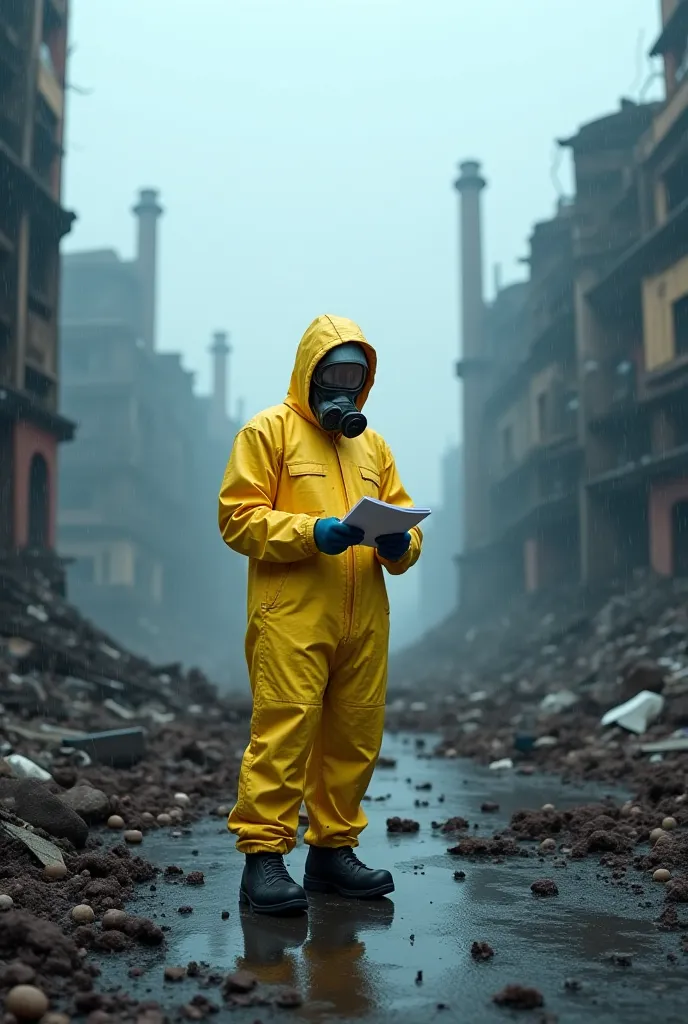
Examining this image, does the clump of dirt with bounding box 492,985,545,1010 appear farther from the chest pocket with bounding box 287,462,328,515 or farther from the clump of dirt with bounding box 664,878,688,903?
the chest pocket with bounding box 287,462,328,515

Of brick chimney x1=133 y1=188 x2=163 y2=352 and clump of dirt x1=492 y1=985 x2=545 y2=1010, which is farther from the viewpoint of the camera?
brick chimney x1=133 y1=188 x2=163 y2=352

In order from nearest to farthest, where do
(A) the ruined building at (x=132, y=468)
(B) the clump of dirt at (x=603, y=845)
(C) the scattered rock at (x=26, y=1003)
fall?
(C) the scattered rock at (x=26, y=1003)
(B) the clump of dirt at (x=603, y=845)
(A) the ruined building at (x=132, y=468)

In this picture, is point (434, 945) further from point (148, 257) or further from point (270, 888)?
point (148, 257)

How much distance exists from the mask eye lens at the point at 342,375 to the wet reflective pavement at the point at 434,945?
74.9 inches

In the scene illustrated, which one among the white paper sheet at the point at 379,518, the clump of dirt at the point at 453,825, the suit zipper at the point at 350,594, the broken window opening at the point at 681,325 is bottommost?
the clump of dirt at the point at 453,825

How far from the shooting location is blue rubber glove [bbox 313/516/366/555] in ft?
10.7

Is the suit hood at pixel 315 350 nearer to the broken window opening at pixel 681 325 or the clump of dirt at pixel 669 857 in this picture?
the clump of dirt at pixel 669 857

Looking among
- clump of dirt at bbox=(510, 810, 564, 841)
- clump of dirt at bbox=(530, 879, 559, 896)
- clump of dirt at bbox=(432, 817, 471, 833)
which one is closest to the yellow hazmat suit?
clump of dirt at bbox=(530, 879, 559, 896)

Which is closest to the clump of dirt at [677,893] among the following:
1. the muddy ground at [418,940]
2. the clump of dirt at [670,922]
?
the muddy ground at [418,940]

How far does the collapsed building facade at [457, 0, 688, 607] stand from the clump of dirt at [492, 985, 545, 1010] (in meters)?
15.6

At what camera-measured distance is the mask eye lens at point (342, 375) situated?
12.1 ft

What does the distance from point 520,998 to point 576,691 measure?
1099 cm

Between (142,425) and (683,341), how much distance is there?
27.9 m

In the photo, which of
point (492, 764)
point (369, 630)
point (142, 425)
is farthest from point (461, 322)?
point (369, 630)
